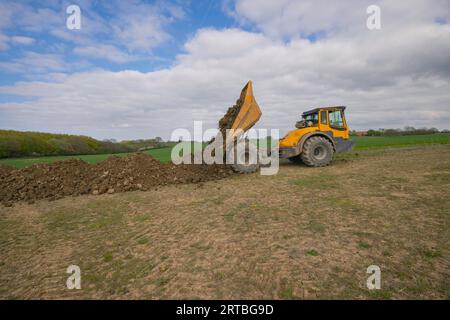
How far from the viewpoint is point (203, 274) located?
9.64 feet

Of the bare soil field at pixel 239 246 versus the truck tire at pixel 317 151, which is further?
the truck tire at pixel 317 151

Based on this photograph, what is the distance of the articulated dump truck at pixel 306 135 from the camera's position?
32.0ft

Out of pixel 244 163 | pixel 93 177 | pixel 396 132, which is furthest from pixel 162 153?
pixel 396 132

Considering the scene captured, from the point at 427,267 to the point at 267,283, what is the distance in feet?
6.26

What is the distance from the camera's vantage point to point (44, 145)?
1864 cm

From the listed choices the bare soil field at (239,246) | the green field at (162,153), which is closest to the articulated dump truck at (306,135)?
the bare soil field at (239,246)

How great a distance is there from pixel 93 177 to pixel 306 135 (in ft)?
29.0

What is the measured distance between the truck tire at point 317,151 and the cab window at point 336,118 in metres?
0.93

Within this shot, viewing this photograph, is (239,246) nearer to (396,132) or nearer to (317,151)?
(317,151)

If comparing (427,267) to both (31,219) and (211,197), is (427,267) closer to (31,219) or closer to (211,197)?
(211,197)

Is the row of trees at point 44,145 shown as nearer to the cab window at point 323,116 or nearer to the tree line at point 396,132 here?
the cab window at point 323,116

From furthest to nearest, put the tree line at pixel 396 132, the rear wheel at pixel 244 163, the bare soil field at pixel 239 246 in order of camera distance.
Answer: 1. the tree line at pixel 396 132
2. the rear wheel at pixel 244 163
3. the bare soil field at pixel 239 246

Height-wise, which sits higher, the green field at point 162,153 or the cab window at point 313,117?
the cab window at point 313,117
